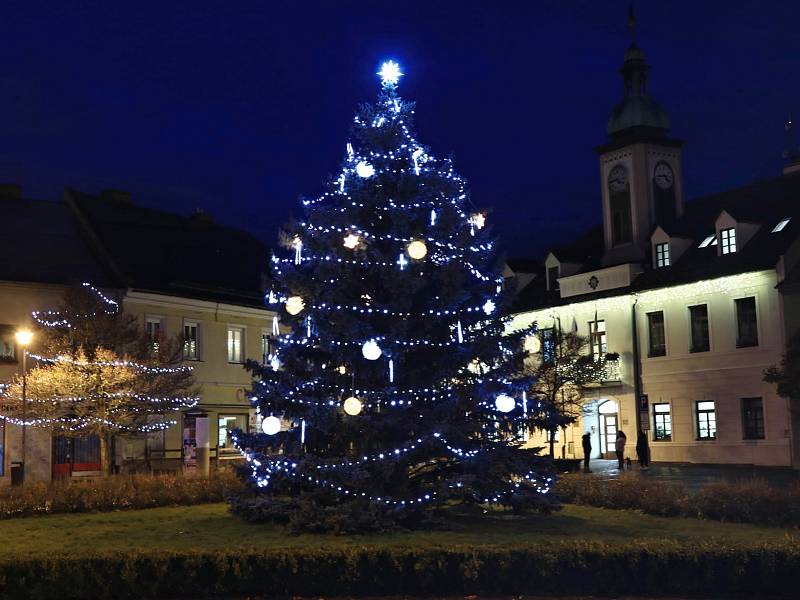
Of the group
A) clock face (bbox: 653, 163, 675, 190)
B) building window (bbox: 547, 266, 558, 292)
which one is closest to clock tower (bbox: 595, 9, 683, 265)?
clock face (bbox: 653, 163, 675, 190)

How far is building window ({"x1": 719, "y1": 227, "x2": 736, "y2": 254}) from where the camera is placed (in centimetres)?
4234

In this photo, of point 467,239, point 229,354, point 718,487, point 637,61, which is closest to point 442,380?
point 467,239

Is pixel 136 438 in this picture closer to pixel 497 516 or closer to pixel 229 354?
pixel 229 354

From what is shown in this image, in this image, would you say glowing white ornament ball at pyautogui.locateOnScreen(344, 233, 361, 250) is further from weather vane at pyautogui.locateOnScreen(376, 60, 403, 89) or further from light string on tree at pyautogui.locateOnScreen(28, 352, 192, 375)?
light string on tree at pyautogui.locateOnScreen(28, 352, 192, 375)

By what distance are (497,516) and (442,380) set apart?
3.14m

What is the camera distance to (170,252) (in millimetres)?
45906

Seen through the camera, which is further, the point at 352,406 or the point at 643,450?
the point at 643,450

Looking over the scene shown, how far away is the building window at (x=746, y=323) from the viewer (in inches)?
1594

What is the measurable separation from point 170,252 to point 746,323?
994 inches

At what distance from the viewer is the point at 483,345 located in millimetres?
18281

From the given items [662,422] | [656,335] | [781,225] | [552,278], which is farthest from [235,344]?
[781,225]

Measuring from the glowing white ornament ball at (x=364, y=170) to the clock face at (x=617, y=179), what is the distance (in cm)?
3230

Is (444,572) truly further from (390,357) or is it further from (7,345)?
(7,345)

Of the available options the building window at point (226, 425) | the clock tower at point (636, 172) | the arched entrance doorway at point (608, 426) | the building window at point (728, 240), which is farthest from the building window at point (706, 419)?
the building window at point (226, 425)
